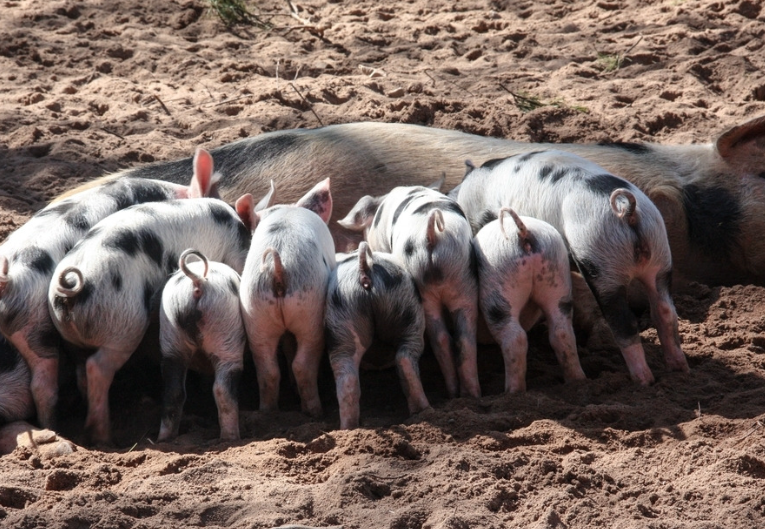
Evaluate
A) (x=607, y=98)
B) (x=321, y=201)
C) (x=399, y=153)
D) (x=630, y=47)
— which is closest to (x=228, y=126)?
(x=399, y=153)

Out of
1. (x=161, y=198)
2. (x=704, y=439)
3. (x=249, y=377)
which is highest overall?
(x=161, y=198)

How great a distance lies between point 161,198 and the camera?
4.38 m

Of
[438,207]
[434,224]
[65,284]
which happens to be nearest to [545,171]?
[438,207]

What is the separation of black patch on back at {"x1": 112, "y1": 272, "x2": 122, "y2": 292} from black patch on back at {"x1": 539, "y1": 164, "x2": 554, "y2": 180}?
1.72 metres

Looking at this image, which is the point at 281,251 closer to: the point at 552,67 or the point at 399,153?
the point at 399,153

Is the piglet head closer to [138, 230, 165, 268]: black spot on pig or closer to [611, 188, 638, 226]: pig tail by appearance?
[138, 230, 165, 268]: black spot on pig

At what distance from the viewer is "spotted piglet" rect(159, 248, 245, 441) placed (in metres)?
3.52

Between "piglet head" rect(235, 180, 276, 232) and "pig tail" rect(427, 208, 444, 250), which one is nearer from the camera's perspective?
"pig tail" rect(427, 208, 444, 250)

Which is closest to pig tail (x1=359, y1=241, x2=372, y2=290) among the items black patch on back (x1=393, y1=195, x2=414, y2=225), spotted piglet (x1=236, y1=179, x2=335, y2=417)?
spotted piglet (x1=236, y1=179, x2=335, y2=417)

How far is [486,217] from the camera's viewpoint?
436cm

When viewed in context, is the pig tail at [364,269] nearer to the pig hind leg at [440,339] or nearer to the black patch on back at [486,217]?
the pig hind leg at [440,339]

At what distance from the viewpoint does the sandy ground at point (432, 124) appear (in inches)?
111

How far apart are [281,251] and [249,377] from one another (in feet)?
2.58

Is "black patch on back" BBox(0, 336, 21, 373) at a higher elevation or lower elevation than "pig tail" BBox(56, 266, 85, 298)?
lower
